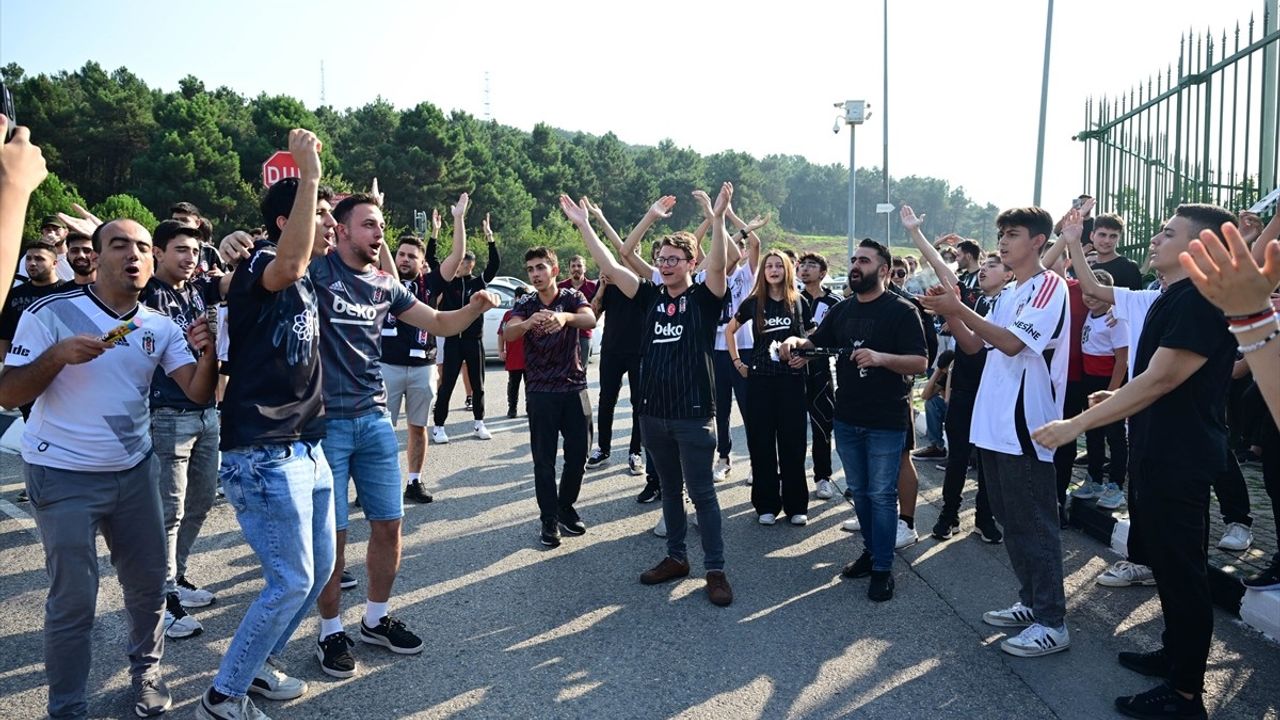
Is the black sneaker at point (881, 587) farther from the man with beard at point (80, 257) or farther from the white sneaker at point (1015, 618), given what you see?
the man with beard at point (80, 257)

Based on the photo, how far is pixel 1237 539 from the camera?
17.3 feet

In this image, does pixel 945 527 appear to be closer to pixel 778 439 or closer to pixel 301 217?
pixel 778 439

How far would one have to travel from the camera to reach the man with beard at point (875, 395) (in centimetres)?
493

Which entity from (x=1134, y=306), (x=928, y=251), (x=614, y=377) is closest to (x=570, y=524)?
(x=614, y=377)

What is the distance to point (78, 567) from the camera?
10.5 feet

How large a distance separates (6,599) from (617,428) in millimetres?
6561

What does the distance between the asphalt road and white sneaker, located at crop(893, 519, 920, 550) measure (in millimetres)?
66

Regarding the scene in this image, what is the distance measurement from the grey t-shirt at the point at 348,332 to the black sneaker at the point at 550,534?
2.03 m

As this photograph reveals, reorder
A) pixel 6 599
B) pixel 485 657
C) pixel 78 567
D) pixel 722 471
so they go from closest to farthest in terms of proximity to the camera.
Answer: pixel 78 567, pixel 485 657, pixel 6 599, pixel 722 471

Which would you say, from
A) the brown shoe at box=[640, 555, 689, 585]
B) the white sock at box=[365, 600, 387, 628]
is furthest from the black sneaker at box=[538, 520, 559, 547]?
the white sock at box=[365, 600, 387, 628]

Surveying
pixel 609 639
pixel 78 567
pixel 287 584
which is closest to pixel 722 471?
pixel 609 639

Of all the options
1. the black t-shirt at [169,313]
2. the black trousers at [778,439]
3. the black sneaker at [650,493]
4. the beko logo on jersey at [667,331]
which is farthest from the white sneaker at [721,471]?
the black t-shirt at [169,313]

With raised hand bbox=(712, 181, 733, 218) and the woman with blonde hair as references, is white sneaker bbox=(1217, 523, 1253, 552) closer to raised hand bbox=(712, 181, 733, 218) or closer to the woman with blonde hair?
the woman with blonde hair

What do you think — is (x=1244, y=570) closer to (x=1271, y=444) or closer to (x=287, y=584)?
(x=1271, y=444)
